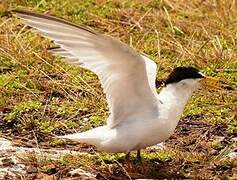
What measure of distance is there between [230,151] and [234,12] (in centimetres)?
247

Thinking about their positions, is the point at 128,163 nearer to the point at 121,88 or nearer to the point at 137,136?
the point at 137,136

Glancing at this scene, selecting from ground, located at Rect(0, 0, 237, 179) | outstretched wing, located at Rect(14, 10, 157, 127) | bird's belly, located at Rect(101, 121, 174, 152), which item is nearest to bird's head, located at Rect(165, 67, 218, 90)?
outstretched wing, located at Rect(14, 10, 157, 127)

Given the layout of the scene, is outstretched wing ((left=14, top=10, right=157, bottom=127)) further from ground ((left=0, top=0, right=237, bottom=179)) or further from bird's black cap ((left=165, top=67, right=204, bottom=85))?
ground ((left=0, top=0, right=237, bottom=179))

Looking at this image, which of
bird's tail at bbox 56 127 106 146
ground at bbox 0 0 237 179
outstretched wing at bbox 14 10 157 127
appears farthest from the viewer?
ground at bbox 0 0 237 179

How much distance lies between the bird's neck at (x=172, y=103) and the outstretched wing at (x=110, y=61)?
6 centimetres

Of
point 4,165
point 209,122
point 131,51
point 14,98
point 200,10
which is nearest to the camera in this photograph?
point 131,51

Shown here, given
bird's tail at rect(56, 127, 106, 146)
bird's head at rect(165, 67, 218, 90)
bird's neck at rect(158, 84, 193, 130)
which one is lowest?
bird's tail at rect(56, 127, 106, 146)

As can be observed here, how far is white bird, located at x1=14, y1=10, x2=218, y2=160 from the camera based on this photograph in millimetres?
3570

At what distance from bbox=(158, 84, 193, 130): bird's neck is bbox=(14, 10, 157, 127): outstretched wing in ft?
0.20

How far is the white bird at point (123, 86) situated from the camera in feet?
11.7

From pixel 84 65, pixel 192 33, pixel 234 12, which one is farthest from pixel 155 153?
pixel 234 12

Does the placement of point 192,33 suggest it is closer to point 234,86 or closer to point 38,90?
point 234,86

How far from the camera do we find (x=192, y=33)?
610 cm

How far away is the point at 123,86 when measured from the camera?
3793 millimetres
